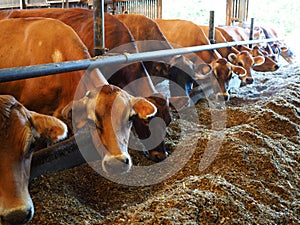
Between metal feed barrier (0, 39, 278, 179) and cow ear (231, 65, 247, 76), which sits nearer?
metal feed barrier (0, 39, 278, 179)

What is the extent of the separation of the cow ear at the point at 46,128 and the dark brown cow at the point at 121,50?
3.72 ft

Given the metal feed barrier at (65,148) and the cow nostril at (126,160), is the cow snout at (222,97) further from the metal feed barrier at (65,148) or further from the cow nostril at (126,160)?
the cow nostril at (126,160)

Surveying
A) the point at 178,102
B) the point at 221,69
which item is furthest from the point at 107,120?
the point at 221,69

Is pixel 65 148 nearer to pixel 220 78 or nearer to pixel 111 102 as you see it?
pixel 111 102

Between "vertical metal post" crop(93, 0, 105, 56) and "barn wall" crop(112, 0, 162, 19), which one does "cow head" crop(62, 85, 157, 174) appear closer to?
"vertical metal post" crop(93, 0, 105, 56)

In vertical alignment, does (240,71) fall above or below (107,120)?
below

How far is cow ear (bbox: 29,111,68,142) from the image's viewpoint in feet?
6.05

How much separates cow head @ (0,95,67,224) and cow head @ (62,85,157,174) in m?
0.44

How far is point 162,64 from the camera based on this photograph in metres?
4.88

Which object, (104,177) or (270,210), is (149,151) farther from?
(270,210)

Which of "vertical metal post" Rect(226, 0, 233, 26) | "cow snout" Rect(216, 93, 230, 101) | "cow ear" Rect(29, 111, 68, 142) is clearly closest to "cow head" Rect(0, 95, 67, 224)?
"cow ear" Rect(29, 111, 68, 142)

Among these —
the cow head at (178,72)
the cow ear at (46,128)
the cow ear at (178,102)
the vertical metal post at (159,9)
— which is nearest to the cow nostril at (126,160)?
the cow ear at (46,128)

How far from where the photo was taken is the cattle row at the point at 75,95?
171cm

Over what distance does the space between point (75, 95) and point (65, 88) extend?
0.68ft
